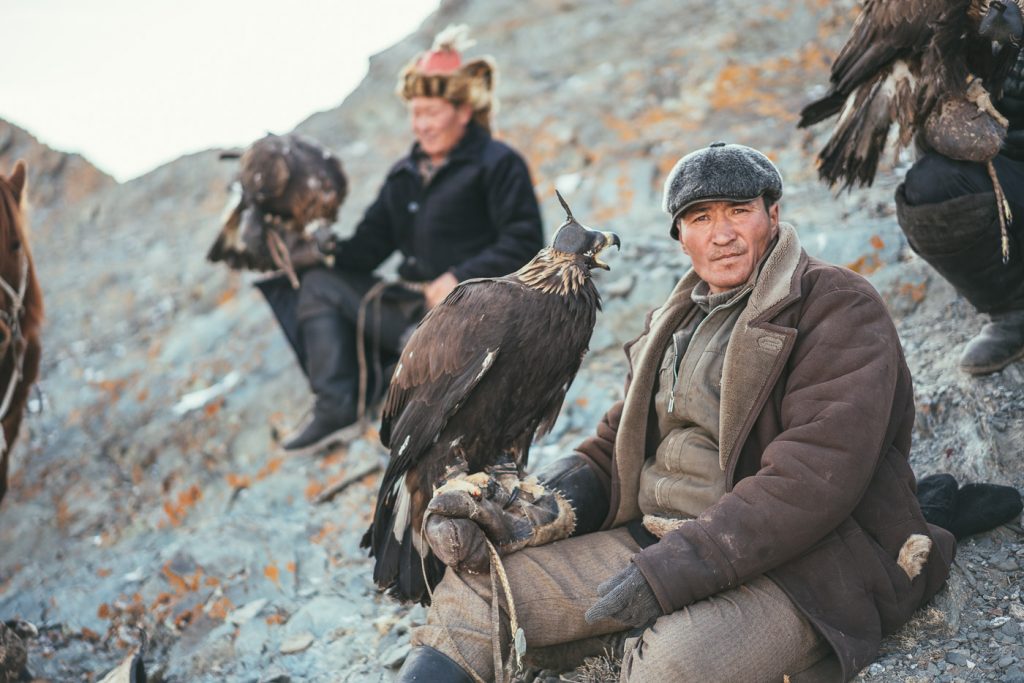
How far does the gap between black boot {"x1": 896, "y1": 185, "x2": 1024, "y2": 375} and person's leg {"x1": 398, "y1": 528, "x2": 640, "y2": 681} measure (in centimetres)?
145

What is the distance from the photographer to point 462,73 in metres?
4.66

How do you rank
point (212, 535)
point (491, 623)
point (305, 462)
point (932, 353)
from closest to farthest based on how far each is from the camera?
point (491, 623), point (932, 353), point (212, 535), point (305, 462)

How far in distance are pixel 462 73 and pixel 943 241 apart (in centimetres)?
258

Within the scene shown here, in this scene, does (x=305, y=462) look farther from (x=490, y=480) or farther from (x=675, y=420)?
(x=675, y=420)

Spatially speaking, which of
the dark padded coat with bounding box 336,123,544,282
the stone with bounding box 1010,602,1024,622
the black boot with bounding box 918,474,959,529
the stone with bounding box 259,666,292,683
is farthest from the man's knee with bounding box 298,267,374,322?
the stone with bounding box 1010,602,1024,622

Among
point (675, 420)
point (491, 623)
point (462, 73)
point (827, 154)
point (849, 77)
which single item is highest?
point (462, 73)

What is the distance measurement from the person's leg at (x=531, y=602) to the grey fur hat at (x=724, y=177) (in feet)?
3.30

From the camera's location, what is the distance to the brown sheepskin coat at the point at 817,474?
214cm

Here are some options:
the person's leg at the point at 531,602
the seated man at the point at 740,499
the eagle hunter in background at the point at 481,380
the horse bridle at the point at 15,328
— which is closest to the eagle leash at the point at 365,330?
the horse bridle at the point at 15,328

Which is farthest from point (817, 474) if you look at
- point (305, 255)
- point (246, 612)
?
point (305, 255)

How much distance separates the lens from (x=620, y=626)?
2.52 meters

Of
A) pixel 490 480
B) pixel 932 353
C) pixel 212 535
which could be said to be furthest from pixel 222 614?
pixel 932 353

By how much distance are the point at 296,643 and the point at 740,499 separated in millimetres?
2096

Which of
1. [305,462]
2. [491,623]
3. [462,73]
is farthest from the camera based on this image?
[305,462]
